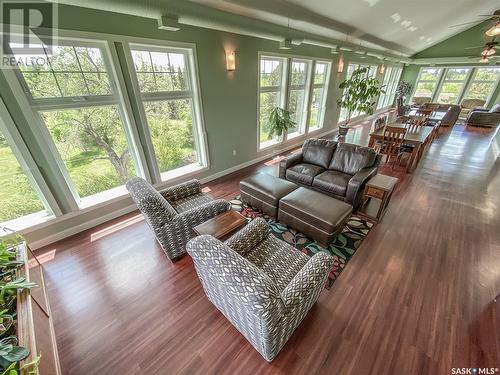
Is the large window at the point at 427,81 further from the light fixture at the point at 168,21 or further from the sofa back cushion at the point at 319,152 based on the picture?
the light fixture at the point at 168,21

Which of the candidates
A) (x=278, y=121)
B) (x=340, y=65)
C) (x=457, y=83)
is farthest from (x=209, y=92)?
(x=457, y=83)

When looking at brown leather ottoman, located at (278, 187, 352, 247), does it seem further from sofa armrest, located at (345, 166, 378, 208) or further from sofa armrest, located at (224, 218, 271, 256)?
sofa armrest, located at (224, 218, 271, 256)

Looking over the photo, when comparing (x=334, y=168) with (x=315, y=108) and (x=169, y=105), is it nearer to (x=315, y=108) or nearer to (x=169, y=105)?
(x=169, y=105)

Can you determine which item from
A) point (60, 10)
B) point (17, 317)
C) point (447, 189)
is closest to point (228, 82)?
point (60, 10)

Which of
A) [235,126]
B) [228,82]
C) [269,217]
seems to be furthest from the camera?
[235,126]

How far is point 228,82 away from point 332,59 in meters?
4.06

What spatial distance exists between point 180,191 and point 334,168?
2512mm

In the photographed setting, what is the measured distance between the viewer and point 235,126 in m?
4.18

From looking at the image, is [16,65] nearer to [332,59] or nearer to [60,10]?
[60,10]

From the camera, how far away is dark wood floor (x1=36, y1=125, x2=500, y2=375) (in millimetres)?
1482

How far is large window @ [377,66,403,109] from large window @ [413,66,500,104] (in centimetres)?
102

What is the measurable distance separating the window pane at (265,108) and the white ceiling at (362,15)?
136cm

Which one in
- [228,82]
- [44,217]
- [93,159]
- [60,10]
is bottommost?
[44,217]

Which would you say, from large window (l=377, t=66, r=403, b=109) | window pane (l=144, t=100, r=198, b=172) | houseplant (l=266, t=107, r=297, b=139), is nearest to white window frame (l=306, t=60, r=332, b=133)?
houseplant (l=266, t=107, r=297, b=139)
